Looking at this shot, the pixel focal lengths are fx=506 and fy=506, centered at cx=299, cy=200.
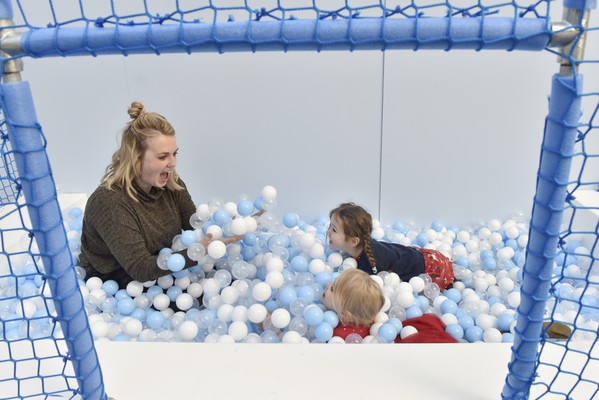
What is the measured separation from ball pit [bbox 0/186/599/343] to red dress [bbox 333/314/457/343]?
31 mm

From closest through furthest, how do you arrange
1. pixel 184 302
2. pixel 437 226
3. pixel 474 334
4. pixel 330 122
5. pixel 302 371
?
pixel 302 371
pixel 474 334
pixel 184 302
pixel 330 122
pixel 437 226

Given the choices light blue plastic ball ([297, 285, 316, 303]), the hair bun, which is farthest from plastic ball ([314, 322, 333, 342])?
the hair bun

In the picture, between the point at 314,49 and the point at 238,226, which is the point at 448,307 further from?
the point at 314,49

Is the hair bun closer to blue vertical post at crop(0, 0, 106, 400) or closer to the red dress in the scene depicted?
blue vertical post at crop(0, 0, 106, 400)

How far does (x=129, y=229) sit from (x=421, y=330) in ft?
3.20

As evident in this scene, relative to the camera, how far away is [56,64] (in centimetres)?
224

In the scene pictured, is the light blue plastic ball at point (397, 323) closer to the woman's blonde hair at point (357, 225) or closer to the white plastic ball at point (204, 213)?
the woman's blonde hair at point (357, 225)

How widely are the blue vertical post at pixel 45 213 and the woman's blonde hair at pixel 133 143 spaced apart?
771mm

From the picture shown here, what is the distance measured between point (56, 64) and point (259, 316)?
4.96 feet

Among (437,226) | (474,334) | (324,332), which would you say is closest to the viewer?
(324,332)

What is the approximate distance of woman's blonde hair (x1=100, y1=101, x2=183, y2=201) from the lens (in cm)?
160

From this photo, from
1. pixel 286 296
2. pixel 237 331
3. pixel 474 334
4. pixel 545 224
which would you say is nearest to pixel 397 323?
pixel 474 334

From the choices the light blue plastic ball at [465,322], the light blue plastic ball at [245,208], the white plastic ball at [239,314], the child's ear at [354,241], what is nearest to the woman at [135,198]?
the light blue plastic ball at [245,208]

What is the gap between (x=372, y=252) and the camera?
187cm
